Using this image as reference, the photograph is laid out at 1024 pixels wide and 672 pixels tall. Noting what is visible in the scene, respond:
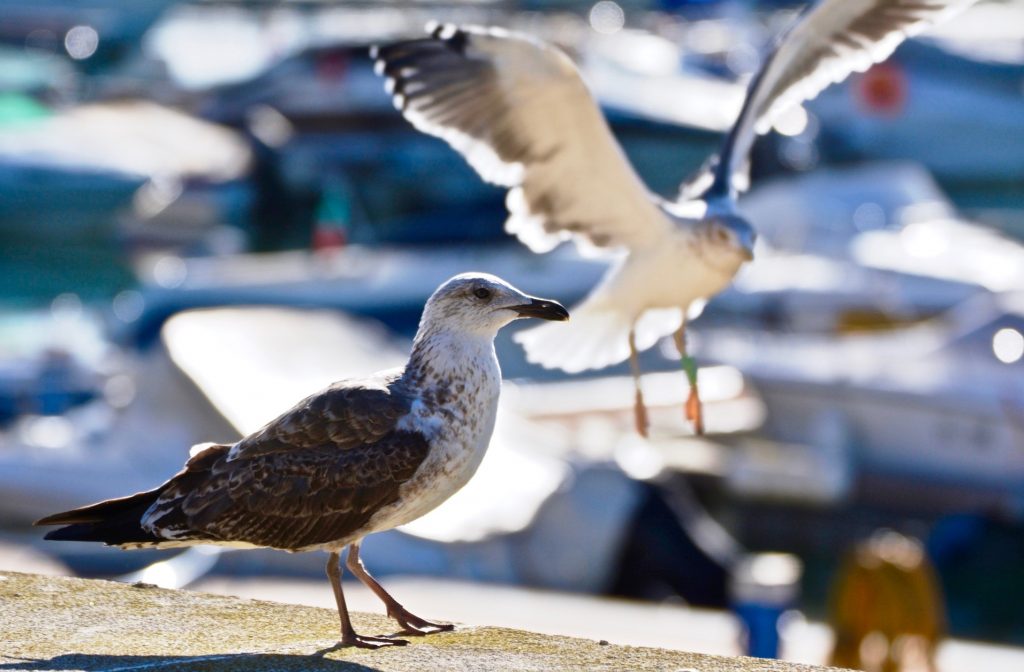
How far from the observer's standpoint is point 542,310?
4289 mm

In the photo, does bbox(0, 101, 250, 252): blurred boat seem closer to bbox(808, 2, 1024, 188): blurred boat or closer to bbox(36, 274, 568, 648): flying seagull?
bbox(808, 2, 1024, 188): blurred boat

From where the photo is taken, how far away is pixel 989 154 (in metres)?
35.7

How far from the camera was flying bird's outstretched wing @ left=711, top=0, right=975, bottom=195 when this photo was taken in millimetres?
6594

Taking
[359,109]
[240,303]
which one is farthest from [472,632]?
[359,109]

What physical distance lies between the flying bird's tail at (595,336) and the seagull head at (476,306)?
6.57 feet

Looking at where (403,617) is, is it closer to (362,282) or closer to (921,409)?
(921,409)

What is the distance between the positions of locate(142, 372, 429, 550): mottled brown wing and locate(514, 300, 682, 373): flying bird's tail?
6.79ft

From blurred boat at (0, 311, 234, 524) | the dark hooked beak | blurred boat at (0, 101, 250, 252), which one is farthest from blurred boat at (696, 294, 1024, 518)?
blurred boat at (0, 101, 250, 252)

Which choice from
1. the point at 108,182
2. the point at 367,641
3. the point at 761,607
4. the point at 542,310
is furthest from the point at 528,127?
the point at 108,182

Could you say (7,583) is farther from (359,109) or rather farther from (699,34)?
(699,34)

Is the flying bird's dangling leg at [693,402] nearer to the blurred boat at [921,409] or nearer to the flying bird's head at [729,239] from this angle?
the flying bird's head at [729,239]

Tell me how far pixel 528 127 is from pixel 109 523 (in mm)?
2660

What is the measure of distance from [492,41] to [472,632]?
2586 mm

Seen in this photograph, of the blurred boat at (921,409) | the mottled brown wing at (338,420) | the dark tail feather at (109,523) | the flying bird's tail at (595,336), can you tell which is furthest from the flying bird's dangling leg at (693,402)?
the blurred boat at (921,409)
